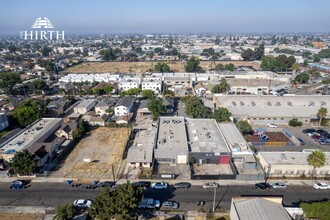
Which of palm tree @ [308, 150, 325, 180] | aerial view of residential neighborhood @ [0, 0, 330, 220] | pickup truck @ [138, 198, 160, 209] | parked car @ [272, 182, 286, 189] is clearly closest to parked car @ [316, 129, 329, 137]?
aerial view of residential neighborhood @ [0, 0, 330, 220]

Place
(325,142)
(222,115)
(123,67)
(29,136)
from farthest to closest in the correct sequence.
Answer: (123,67), (222,115), (325,142), (29,136)

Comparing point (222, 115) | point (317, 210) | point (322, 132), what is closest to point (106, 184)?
point (317, 210)

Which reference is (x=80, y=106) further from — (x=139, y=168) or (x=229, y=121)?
(x=229, y=121)

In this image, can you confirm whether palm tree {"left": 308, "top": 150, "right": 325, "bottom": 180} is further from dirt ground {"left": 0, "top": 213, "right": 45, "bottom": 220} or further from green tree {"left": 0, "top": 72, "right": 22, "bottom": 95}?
green tree {"left": 0, "top": 72, "right": 22, "bottom": 95}

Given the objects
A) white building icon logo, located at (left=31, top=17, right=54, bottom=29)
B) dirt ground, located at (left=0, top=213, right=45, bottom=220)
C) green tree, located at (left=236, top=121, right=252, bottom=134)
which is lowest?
dirt ground, located at (left=0, top=213, right=45, bottom=220)

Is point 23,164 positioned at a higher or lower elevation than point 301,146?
lower

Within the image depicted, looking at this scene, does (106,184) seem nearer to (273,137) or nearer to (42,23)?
(273,137)

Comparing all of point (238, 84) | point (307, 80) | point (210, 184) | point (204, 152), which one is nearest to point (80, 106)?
point (204, 152)
